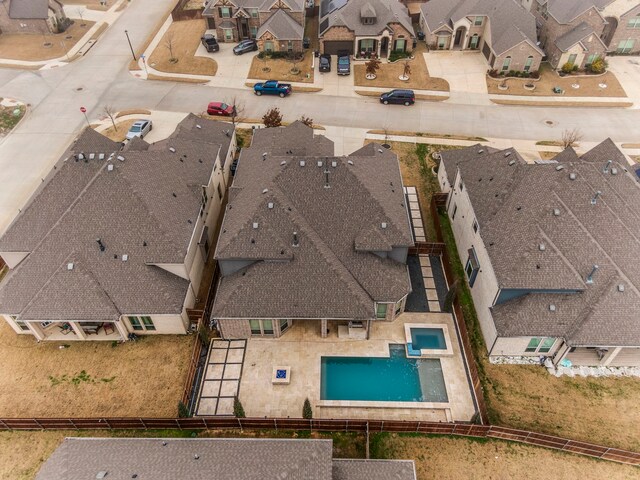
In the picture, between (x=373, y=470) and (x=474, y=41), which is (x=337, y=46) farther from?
(x=373, y=470)

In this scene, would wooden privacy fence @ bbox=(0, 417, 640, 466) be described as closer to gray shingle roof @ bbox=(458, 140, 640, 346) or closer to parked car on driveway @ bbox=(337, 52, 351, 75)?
gray shingle roof @ bbox=(458, 140, 640, 346)

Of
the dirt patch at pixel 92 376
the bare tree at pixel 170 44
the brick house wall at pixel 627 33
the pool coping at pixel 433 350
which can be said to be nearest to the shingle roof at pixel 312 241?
the pool coping at pixel 433 350

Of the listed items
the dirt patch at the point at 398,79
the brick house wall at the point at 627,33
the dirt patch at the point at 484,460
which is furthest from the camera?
the brick house wall at the point at 627,33

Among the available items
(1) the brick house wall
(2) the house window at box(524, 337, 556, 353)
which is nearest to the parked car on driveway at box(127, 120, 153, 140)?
(2) the house window at box(524, 337, 556, 353)

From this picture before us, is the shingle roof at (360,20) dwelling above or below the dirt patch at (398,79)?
above

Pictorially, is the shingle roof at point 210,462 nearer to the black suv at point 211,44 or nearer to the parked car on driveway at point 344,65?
the parked car on driveway at point 344,65

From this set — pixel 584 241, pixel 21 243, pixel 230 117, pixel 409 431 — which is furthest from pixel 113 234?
pixel 584 241

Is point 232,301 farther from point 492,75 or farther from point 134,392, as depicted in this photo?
point 492,75
